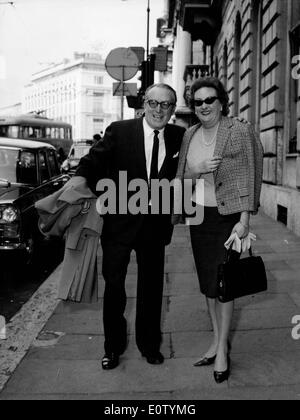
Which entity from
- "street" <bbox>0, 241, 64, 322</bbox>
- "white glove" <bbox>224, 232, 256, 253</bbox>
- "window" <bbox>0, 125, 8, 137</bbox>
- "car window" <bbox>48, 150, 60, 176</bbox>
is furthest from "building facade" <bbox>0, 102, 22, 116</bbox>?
"white glove" <bbox>224, 232, 256, 253</bbox>

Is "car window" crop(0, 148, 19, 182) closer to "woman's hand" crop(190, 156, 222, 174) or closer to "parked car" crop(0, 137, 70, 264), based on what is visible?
"parked car" crop(0, 137, 70, 264)

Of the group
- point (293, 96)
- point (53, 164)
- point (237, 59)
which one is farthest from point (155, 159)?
point (237, 59)

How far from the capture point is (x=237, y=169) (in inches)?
140

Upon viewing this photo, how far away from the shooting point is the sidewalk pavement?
11.2 feet

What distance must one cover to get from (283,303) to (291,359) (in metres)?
1.41

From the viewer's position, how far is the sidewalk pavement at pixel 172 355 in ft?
11.2

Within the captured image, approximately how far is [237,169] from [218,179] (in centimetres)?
13

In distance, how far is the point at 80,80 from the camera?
103062mm

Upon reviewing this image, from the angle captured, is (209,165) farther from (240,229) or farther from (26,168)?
(26,168)

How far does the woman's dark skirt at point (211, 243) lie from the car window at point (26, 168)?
4.68m

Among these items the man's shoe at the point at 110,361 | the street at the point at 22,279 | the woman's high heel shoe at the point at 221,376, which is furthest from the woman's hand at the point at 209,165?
the street at the point at 22,279
